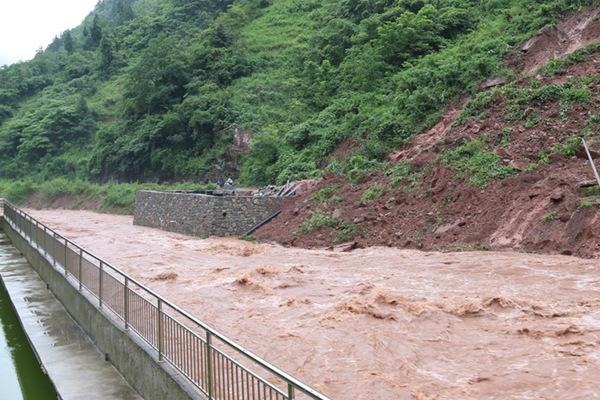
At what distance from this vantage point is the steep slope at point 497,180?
50.8 feet

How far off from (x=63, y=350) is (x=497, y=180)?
13.4m

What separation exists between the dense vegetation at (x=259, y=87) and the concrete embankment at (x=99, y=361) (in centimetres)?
1358

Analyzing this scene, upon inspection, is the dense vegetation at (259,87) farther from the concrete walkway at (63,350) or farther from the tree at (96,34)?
the concrete walkway at (63,350)

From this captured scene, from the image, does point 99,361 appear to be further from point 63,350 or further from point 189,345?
point 189,345

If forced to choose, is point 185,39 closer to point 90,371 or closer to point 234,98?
point 234,98

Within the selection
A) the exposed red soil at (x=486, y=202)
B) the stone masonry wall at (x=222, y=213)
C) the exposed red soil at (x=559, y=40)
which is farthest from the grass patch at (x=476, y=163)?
the stone masonry wall at (x=222, y=213)

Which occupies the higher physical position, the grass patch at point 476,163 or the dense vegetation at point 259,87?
the dense vegetation at point 259,87

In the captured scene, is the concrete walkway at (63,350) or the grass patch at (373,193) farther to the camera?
the grass patch at (373,193)

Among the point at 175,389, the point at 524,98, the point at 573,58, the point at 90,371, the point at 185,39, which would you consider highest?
the point at 185,39

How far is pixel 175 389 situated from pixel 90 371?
3.44 metres

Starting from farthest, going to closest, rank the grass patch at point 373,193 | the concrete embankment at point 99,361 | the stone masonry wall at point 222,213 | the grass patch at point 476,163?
the stone masonry wall at point 222,213 < the grass patch at point 373,193 < the grass patch at point 476,163 < the concrete embankment at point 99,361

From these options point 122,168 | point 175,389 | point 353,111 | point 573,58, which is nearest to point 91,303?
point 175,389

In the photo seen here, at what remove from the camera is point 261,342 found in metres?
9.72

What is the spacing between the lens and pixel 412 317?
10.6 meters
